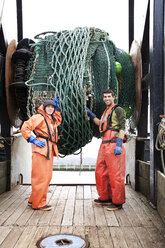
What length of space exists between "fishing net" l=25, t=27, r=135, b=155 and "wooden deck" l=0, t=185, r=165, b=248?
0.94 meters

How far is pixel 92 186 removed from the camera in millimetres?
5125

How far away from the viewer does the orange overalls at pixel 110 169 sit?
3.71 m

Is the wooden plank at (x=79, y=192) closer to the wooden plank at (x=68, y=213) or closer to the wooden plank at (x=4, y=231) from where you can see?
the wooden plank at (x=68, y=213)

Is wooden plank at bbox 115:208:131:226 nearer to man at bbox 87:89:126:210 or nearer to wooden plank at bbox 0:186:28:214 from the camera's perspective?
man at bbox 87:89:126:210

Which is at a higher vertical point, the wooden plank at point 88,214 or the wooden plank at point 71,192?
the wooden plank at point 88,214

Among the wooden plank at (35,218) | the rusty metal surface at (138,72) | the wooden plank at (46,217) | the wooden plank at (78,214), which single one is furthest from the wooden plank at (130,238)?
the rusty metal surface at (138,72)

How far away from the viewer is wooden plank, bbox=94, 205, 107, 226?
3.10 m

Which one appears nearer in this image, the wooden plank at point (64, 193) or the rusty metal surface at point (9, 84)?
the wooden plank at point (64, 193)

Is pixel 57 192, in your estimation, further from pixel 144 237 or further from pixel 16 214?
pixel 144 237

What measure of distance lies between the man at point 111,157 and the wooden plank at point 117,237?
0.79m

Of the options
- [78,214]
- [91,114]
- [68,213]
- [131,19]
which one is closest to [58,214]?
[68,213]

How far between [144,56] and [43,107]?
229 cm

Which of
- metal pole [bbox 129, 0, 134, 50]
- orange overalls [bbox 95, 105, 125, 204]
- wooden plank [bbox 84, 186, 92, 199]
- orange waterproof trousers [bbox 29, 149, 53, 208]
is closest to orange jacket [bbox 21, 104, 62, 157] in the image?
orange waterproof trousers [bbox 29, 149, 53, 208]

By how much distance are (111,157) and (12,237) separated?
1589mm
